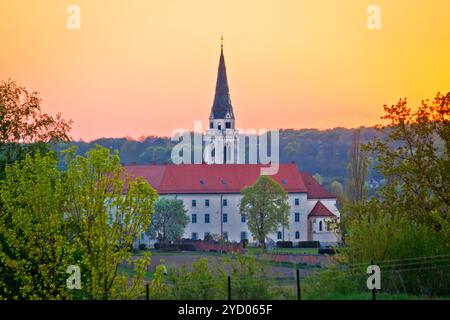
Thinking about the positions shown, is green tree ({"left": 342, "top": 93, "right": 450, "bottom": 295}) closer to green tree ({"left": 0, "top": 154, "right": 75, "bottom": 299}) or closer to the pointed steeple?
green tree ({"left": 0, "top": 154, "right": 75, "bottom": 299})

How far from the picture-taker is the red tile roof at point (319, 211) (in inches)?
4502

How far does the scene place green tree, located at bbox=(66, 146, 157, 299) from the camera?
93.3 feet

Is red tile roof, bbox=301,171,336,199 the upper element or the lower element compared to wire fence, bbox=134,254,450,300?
upper

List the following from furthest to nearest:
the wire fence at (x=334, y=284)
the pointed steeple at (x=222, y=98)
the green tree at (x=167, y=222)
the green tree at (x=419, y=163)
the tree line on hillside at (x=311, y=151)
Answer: the tree line on hillside at (x=311, y=151) → the pointed steeple at (x=222, y=98) → the green tree at (x=167, y=222) → the green tree at (x=419, y=163) → the wire fence at (x=334, y=284)

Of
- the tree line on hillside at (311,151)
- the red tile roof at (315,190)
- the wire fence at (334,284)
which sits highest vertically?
the tree line on hillside at (311,151)

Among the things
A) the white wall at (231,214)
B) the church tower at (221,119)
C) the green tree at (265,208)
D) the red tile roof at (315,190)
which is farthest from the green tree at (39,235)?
the church tower at (221,119)

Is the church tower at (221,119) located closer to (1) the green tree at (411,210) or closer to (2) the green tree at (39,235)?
(1) the green tree at (411,210)

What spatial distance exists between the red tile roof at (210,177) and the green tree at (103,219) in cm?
8603

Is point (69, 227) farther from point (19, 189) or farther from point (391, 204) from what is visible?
point (391, 204)

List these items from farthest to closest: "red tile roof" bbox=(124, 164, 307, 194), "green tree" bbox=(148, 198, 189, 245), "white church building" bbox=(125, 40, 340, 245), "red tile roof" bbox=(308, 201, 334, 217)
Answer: "red tile roof" bbox=(124, 164, 307, 194)
"white church building" bbox=(125, 40, 340, 245)
"red tile roof" bbox=(308, 201, 334, 217)
"green tree" bbox=(148, 198, 189, 245)

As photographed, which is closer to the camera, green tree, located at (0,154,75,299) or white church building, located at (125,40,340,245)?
green tree, located at (0,154,75,299)

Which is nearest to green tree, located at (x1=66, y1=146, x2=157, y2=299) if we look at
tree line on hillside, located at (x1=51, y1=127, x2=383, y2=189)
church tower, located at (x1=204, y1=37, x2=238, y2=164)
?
church tower, located at (x1=204, y1=37, x2=238, y2=164)

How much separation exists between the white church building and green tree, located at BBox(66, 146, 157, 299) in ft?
270
